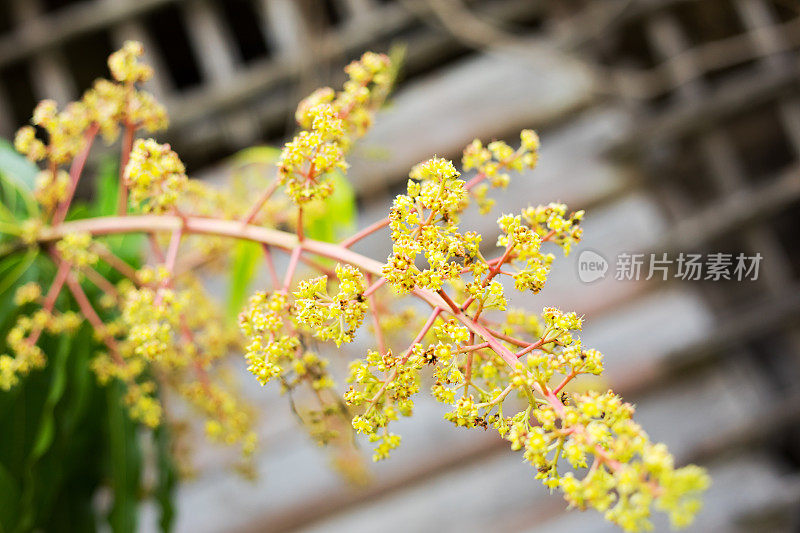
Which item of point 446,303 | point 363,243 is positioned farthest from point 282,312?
point 363,243

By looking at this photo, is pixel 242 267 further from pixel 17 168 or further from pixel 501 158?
pixel 501 158

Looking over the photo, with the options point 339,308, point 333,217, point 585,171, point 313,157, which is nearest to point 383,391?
point 339,308

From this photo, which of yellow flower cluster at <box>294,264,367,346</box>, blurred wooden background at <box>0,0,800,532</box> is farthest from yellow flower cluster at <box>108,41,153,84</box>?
blurred wooden background at <box>0,0,800,532</box>

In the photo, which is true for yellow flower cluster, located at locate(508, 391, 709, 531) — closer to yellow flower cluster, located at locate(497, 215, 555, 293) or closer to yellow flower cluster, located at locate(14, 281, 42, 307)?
yellow flower cluster, located at locate(497, 215, 555, 293)

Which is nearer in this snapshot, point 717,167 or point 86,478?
point 86,478

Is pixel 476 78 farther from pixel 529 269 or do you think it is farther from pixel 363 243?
pixel 529 269

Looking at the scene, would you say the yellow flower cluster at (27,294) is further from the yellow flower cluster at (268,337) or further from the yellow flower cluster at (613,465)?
the yellow flower cluster at (613,465)

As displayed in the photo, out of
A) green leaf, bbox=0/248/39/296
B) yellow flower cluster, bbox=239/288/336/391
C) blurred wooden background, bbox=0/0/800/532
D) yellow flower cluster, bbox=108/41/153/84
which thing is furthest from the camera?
blurred wooden background, bbox=0/0/800/532
